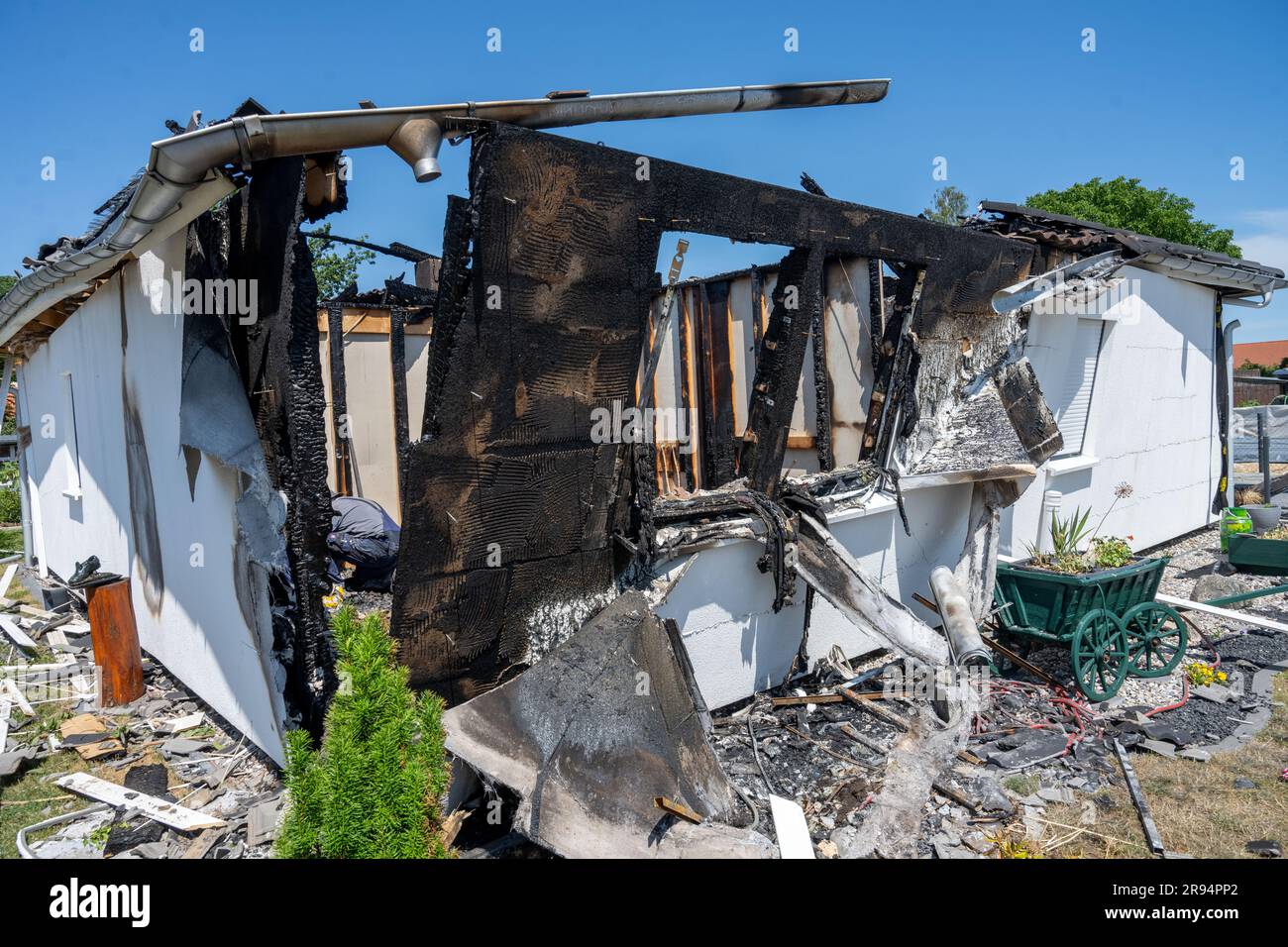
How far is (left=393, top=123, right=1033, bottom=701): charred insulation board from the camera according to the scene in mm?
3492

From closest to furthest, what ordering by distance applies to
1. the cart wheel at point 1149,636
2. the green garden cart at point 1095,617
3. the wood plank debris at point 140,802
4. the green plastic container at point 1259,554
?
the wood plank debris at point 140,802
the green garden cart at point 1095,617
the cart wheel at point 1149,636
the green plastic container at point 1259,554

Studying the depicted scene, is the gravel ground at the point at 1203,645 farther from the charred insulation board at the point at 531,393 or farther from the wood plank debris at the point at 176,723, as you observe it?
the wood plank debris at the point at 176,723

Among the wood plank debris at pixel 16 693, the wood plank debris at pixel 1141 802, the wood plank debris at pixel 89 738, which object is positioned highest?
the wood plank debris at pixel 16 693

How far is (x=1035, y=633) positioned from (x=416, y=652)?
171 inches

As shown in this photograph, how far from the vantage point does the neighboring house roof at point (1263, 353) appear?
45375mm

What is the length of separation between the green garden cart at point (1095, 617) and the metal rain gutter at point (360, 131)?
12.3 feet

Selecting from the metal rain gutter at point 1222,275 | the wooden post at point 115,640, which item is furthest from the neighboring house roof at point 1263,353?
the wooden post at point 115,640

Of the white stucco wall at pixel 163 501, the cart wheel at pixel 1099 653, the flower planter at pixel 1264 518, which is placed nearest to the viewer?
the white stucco wall at pixel 163 501

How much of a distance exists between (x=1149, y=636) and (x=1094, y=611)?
722 mm

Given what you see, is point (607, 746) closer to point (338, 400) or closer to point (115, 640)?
point (115, 640)

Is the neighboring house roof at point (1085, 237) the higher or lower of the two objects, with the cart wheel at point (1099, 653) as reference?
higher

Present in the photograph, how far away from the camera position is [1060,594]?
540cm

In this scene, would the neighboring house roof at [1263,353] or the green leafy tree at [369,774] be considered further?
the neighboring house roof at [1263,353]

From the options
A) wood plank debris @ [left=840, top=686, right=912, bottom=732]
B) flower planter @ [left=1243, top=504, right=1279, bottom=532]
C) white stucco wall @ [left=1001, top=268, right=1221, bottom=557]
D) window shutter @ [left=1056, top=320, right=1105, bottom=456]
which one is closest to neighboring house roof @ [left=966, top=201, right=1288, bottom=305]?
white stucco wall @ [left=1001, top=268, right=1221, bottom=557]
